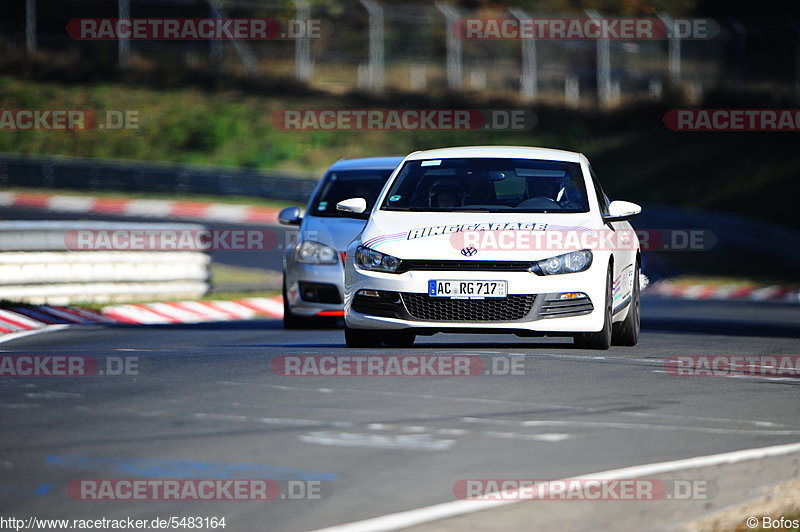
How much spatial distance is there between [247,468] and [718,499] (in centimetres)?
210

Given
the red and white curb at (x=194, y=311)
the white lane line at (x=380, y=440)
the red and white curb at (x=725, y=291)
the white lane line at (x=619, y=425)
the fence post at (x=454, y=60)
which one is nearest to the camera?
the white lane line at (x=380, y=440)

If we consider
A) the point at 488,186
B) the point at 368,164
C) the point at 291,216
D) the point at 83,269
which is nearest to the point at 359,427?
the point at 488,186

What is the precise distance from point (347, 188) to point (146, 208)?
24.3 meters

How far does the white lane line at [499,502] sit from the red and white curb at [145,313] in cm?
930

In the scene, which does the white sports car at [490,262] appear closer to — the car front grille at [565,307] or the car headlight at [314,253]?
the car front grille at [565,307]

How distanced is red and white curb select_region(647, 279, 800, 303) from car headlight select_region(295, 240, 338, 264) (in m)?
12.6

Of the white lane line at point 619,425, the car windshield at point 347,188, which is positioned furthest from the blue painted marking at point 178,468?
the car windshield at point 347,188

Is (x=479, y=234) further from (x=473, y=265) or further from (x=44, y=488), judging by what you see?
(x=44, y=488)

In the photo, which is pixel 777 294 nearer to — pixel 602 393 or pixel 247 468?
pixel 602 393

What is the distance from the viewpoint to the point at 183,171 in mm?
42219

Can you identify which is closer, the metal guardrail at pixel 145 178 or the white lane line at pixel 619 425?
the white lane line at pixel 619 425

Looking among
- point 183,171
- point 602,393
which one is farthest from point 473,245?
point 183,171

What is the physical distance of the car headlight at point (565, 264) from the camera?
1090cm

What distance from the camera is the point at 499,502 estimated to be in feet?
20.1
